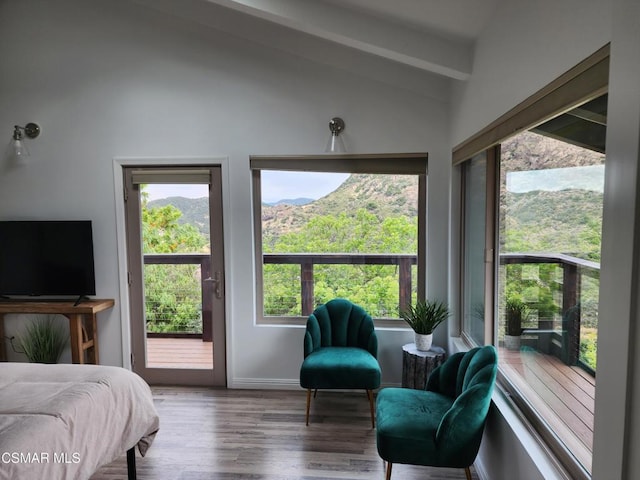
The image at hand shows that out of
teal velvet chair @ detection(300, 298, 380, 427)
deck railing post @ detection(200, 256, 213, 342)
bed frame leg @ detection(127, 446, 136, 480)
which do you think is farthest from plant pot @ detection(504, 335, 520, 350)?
deck railing post @ detection(200, 256, 213, 342)

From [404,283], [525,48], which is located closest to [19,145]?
[404,283]

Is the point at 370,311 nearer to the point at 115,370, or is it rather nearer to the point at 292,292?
the point at 292,292

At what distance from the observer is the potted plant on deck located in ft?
6.40

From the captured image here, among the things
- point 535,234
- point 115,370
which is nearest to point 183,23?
point 115,370

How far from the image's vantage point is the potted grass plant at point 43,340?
3430 mm

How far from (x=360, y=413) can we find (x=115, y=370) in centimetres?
178

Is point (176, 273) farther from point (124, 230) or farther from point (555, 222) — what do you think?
point (555, 222)

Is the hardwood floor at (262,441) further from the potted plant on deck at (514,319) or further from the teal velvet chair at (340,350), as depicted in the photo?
the potted plant on deck at (514,319)

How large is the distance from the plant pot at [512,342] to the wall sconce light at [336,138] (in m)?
1.82

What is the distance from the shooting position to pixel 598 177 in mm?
1272

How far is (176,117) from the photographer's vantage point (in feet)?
10.8

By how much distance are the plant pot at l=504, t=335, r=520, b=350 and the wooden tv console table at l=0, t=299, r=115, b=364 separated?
9.94 feet

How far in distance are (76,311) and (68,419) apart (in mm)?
1730

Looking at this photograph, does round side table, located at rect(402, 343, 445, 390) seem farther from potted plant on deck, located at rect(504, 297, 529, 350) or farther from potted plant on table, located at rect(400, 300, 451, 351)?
potted plant on deck, located at rect(504, 297, 529, 350)
